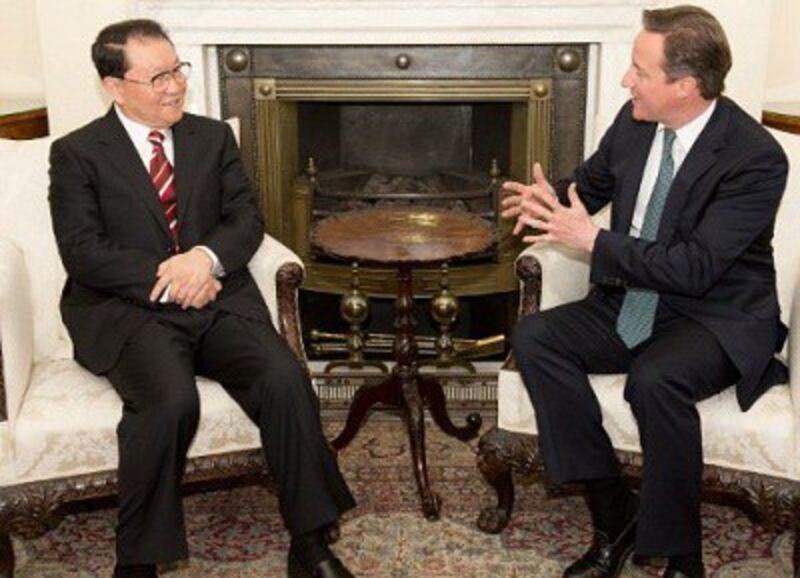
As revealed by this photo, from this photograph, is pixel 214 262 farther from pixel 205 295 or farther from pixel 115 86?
pixel 115 86

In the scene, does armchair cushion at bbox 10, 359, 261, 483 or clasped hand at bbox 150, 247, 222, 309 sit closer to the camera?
armchair cushion at bbox 10, 359, 261, 483

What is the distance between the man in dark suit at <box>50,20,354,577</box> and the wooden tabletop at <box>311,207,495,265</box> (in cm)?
27

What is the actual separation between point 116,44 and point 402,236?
0.95m

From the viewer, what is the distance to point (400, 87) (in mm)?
3932

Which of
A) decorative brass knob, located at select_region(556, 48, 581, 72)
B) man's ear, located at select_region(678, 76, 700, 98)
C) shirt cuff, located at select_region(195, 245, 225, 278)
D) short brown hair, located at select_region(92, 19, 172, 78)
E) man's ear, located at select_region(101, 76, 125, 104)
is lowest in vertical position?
Result: shirt cuff, located at select_region(195, 245, 225, 278)

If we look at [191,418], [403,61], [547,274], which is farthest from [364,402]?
[403,61]

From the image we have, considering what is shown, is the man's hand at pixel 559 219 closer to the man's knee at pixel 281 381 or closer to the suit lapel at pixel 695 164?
the suit lapel at pixel 695 164

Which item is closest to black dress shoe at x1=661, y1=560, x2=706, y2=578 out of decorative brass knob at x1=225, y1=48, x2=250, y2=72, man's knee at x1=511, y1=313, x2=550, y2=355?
man's knee at x1=511, y1=313, x2=550, y2=355

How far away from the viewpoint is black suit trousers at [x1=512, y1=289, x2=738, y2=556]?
2463 millimetres

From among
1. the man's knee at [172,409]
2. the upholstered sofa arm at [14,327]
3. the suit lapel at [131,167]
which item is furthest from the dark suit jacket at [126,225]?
the man's knee at [172,409]

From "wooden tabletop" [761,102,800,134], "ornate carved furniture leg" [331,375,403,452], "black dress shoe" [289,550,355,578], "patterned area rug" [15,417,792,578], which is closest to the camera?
"black dress shoe" [289,550,355,578]

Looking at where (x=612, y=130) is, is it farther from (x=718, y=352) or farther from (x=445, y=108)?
(x=445, y=108)

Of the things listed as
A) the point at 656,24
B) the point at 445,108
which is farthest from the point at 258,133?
the point at 656,24

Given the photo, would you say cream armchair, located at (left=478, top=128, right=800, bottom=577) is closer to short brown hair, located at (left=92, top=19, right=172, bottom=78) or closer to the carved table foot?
the carved table foot
